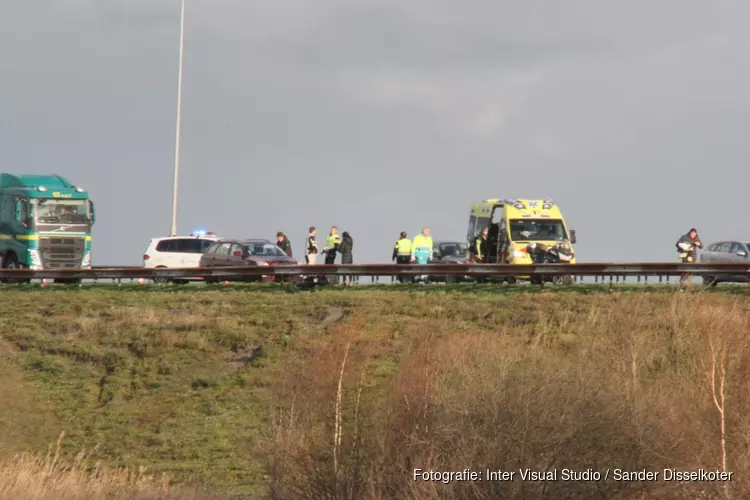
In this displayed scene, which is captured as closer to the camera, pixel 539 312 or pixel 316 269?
pixel 539 312

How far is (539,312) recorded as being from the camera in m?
34.9

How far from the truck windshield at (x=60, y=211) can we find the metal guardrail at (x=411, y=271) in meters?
1.72

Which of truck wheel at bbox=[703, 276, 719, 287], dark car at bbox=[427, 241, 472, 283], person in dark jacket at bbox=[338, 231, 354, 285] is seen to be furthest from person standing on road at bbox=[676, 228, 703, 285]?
dark car at bbox=[427, 241, 472, 283]

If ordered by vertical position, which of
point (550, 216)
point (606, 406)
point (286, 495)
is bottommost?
point (286, 495)

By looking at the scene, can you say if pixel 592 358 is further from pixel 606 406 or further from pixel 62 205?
pixel 62 205

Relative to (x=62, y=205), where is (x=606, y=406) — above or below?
below

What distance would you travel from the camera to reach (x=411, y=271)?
38.9 meters

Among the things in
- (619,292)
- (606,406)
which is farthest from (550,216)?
(606,406)

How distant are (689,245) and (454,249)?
41.5 feet

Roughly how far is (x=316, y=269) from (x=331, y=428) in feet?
52.8

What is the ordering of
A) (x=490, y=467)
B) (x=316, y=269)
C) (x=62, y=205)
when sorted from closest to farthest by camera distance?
1. (x=490, y=467)
2. (x=316, y=269)
3. (x=62, y=205)

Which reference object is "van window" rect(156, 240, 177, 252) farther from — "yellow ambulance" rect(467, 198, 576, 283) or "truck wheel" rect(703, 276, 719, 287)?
"truck wheel" rect(703, 276, 719, 287)

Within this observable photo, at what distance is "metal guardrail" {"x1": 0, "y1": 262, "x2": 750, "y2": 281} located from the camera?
36.7 metres

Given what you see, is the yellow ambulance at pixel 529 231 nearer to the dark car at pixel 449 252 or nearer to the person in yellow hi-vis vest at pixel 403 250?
the person in yellow hi-vis vest at pixel 403 250
